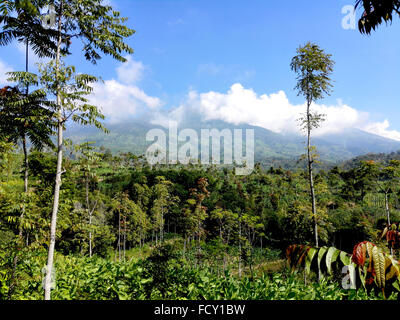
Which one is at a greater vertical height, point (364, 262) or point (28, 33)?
point (28, 33)

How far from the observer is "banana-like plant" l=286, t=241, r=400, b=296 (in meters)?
1.24

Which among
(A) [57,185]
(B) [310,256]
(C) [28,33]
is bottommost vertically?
(B) [310,256]

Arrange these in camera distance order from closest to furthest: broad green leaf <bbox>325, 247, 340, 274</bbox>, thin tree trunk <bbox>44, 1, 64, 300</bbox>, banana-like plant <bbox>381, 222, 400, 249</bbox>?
broad green leaf <bbox>325, 247, 340, 274</bbox> → banana-like plant <bbox>381, 222, 400, 249</bbox> → thin tree trunk <bbox>44, 1, 64, 300</bbox>

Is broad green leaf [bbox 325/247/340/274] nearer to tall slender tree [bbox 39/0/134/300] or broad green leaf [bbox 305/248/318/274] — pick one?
broad green leaf [bbox 305/248/318/274]

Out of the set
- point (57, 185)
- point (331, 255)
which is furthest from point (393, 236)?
point (57, 185)

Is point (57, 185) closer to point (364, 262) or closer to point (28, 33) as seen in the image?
point (28, 33)

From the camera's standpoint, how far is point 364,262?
1274 millimetres

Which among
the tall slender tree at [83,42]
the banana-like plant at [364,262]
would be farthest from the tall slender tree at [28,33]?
the banana-like plant at [364,262]

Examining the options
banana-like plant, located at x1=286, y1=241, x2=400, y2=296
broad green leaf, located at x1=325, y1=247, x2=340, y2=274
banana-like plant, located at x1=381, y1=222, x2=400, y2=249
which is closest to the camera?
banana-like plant, located at x1=286, y1=241, x2=400, y2=296

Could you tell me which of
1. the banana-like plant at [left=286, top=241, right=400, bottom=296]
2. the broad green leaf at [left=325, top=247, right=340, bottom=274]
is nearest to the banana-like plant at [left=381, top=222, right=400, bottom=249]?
the banana-like plant at [left=286, top=241, right=400, bottom=296]

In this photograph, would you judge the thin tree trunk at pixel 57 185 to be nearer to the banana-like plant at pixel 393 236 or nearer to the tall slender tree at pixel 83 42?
the tall slender tree at pixel 83 42
